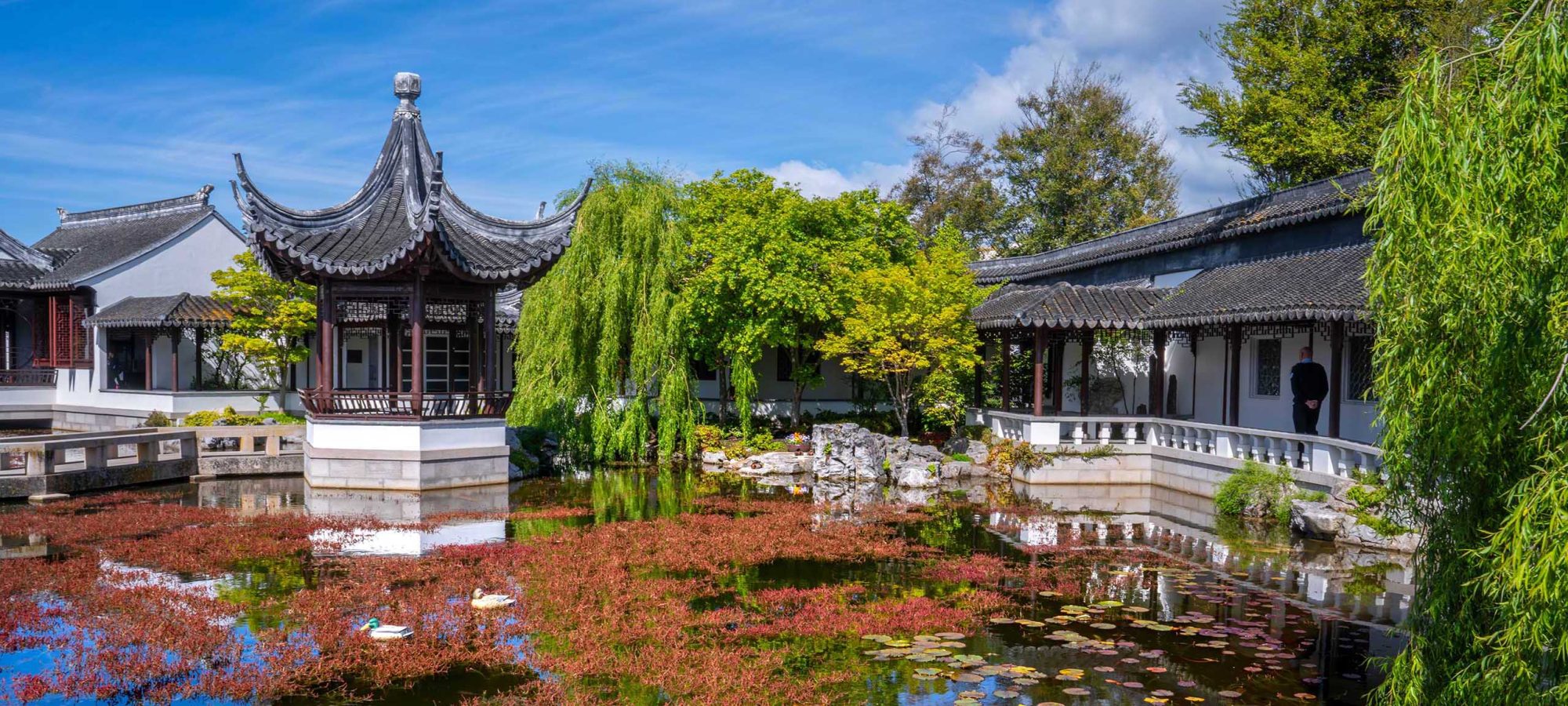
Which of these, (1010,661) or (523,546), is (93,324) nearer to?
(523,546)

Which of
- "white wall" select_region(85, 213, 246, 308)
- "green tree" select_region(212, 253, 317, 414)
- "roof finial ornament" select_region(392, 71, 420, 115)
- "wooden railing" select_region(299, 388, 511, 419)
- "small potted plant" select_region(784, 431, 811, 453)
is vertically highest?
"roof finial ornament" select_region(392, 71, 420, 115)

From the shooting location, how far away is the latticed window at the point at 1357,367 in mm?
14328

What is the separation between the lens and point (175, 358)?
910 inches

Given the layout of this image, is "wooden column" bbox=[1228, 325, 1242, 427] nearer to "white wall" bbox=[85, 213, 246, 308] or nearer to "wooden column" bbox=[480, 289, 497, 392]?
"wooden column" bbox=[480, 289, 497, 392]

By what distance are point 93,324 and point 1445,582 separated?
26.0 metres

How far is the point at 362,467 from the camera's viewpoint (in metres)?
14.8

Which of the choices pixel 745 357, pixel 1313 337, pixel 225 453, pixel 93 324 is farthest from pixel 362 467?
pixel 1313 337

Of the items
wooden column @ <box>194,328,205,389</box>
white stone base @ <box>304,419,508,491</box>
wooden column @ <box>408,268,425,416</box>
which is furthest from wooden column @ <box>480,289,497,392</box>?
wooden column @ <box>194,328,205,389</box>

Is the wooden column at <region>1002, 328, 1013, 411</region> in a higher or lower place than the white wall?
lower

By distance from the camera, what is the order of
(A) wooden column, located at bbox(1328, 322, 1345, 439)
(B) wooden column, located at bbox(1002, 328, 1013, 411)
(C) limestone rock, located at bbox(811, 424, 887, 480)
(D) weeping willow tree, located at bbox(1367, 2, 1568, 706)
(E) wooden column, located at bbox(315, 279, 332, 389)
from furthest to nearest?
(B) wooden column, located at bbox(1002, 328, 1013, 411)
(C) limestone rock, located at bbox(811, 424, 887, 480)
(E) wooden column, located at bbox(315, 279, 332, 389)
(A) wooden column, located at bbox(1328, 322, 1345, 439)
(D) weeping willow tree, located at bbox(1367, 2, 1568, 706)

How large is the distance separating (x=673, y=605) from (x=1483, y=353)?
586cm

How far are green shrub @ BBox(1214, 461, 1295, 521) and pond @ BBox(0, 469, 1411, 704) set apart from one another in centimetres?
89

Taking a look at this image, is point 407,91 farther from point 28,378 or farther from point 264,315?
point 28,378

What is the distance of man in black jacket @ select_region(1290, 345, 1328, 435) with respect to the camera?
555 inches
